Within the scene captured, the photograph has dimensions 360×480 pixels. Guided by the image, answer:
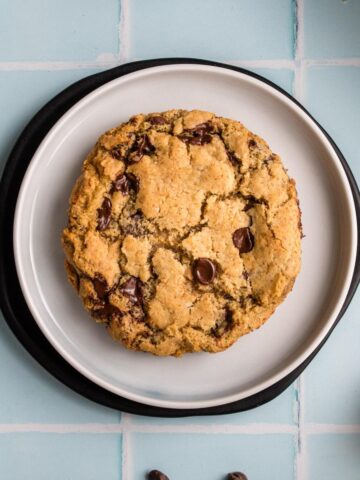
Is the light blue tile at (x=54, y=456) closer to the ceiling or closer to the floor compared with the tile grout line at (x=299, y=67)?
closer to the floor

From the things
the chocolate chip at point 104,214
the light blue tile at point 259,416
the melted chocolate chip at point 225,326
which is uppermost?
the chocolate chip at point 104,214

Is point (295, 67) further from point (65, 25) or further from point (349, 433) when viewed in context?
point (349, 433)

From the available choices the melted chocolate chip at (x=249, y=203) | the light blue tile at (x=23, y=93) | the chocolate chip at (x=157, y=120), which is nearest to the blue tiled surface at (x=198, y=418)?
the light blue tile at (x=23, y=93)

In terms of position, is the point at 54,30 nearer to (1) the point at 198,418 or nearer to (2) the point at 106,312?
(2) the point at 106,312

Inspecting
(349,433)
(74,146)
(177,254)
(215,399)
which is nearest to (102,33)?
Answer: (74,146)

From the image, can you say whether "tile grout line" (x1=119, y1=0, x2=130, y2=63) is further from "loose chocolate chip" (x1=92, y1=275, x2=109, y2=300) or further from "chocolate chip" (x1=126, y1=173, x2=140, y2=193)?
"loose chocolate chip" (x1=92, y1=275, x2=109, y2=300)

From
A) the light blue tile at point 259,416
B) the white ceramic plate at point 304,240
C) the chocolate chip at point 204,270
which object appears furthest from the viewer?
the light blue tile at point 259,416

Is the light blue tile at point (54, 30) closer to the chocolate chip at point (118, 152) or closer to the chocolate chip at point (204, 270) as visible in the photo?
the chocolate chip at point (118, 152)
